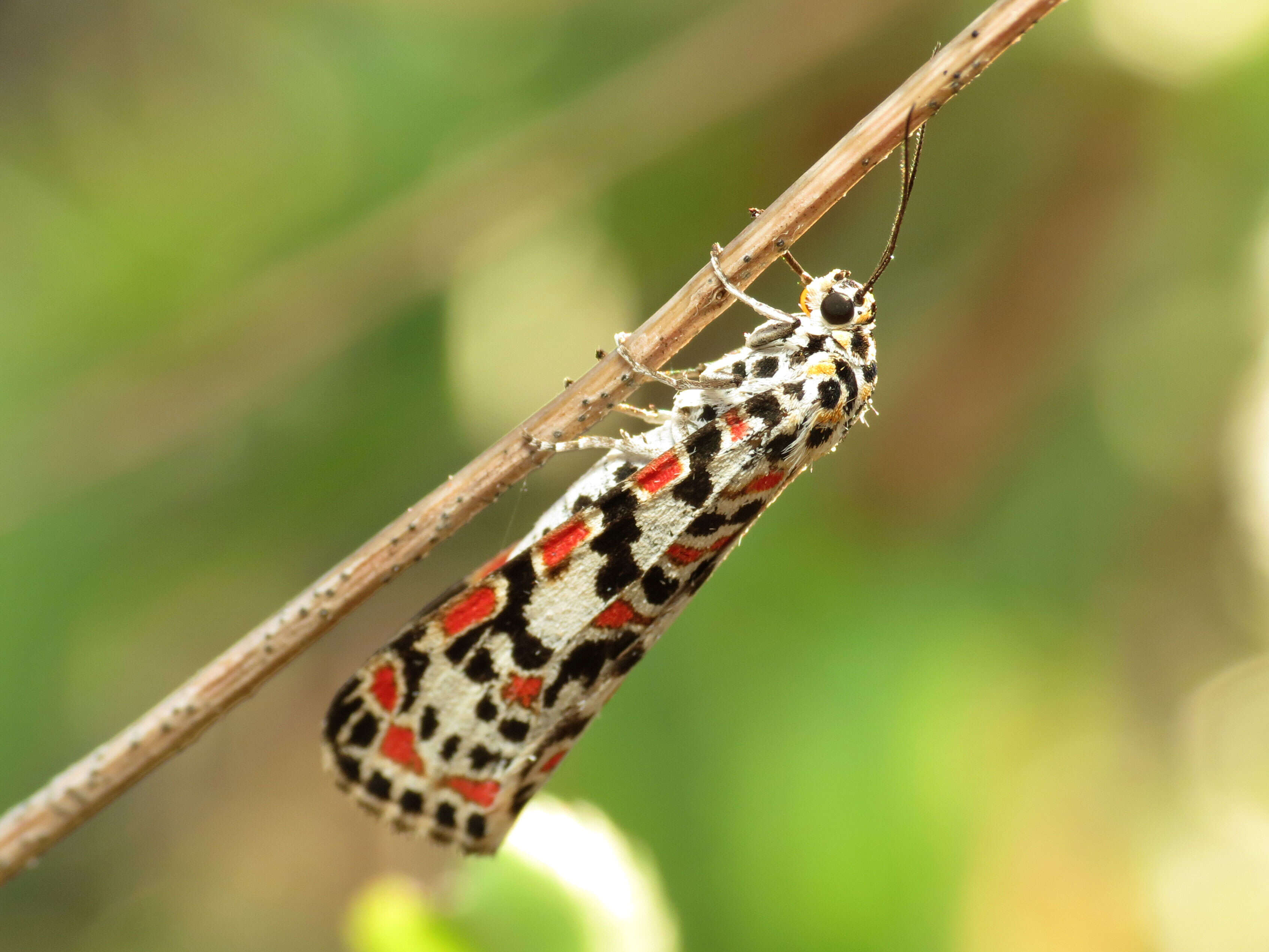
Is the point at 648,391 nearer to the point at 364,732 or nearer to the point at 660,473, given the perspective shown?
the point at 660,473

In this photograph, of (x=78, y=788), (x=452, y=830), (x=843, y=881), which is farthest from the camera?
(x=843, y=881)

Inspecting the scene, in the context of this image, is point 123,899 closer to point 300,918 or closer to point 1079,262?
point 300,918

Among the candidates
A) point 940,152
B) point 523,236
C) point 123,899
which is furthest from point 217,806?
point 940,152

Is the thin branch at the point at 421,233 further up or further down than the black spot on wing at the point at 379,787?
further up

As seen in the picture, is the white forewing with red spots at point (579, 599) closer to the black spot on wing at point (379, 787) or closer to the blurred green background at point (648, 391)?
the black spot on wing at point (379, 787)

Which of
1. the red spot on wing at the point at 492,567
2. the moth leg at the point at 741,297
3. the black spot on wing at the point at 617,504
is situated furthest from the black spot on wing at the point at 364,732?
the moth leg at the point at 741,297

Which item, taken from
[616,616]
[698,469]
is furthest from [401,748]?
[698,469]
